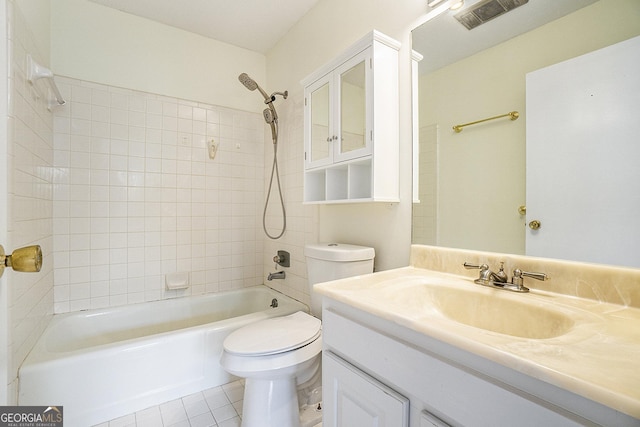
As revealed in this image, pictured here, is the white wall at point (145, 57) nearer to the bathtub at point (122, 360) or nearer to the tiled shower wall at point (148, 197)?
the tiled shower wall at point (148, 197)

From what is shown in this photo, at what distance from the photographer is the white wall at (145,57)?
69.8 inches

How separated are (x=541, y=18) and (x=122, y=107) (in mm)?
2358

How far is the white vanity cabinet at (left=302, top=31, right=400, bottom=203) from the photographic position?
124 cm

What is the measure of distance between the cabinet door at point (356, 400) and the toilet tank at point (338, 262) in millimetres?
490

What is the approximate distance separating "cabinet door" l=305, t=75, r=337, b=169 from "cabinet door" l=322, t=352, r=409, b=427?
3.21ft

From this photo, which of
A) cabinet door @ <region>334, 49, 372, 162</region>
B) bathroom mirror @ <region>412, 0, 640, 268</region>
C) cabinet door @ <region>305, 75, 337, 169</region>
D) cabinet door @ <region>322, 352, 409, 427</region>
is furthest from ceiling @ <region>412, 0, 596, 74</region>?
cabinet door @ <region>322, 352, 409, 427</region>

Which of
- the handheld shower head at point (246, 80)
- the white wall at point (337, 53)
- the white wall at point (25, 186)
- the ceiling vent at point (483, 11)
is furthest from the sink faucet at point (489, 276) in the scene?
the handheld shower head at point (246, 80)

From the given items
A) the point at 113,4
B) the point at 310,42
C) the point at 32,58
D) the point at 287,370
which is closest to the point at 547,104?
the point at 287,370

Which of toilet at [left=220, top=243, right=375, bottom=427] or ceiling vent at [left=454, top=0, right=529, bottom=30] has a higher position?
ceiling vent at [left=454, top=0, right=529, bottom=30]

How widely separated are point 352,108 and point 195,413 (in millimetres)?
1759

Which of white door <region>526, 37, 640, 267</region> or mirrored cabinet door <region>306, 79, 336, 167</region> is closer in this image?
white door <region>526, 37, 640, 267</region>

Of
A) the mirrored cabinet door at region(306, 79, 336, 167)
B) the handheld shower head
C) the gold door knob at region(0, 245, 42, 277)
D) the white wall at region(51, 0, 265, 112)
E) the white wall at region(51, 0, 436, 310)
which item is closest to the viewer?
the gold door knob at region(0, 245, 42, 277)

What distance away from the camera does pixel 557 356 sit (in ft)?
1.55

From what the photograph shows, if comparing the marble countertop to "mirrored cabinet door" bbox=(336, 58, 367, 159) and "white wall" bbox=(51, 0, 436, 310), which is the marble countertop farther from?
"mirrored cabinet door" bbox=(336, 58, 367, 159)
